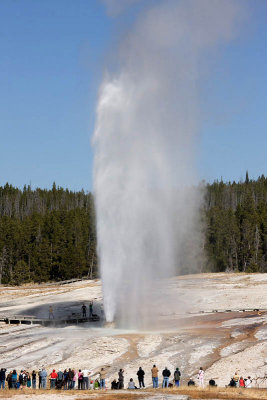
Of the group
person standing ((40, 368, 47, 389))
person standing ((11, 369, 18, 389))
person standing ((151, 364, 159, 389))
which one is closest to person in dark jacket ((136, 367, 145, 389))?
person standing ((151, 364, 159, 389))

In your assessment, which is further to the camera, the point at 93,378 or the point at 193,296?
the point at 193,296

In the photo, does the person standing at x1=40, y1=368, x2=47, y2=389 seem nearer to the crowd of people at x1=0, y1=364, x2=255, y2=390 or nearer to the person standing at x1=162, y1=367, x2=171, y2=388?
the crowd of people at x1=0, y1=364, x2=255, y2=390

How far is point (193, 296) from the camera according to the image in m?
59.1

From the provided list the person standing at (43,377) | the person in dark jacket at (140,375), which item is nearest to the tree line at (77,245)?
the person standing at (43,377)

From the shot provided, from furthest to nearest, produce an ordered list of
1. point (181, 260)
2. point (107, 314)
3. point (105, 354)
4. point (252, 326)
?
1. point (181, 260)
2. point (107, 314)
3. point (252, 326)
4. point (105, 354)

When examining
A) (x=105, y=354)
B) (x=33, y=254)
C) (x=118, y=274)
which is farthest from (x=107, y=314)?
(x=33, y=254)

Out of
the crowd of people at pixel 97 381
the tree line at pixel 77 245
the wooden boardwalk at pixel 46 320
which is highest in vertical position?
the tree line at pixel 77 245

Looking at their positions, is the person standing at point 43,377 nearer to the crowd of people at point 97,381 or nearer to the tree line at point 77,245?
Result: the crowd of people at point 97,381

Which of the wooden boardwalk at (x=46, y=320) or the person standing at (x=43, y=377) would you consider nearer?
the person standing at (x=43, y=377)

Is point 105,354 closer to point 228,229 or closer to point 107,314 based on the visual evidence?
point 107,314

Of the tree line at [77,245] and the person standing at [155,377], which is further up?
the tree line at [77,245]

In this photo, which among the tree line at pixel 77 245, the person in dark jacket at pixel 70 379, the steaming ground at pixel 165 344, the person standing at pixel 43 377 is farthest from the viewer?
the tree line at pixel 77 245

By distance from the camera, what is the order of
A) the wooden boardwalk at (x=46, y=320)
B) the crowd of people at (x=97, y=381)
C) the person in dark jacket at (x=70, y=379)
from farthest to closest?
the wooden boardwalk at (x=46, y=320), the person in dark jacket at (x=70, y=379), the crowd of people at (x=97, y=381)

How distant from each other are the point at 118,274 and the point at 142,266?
1.82 meters
